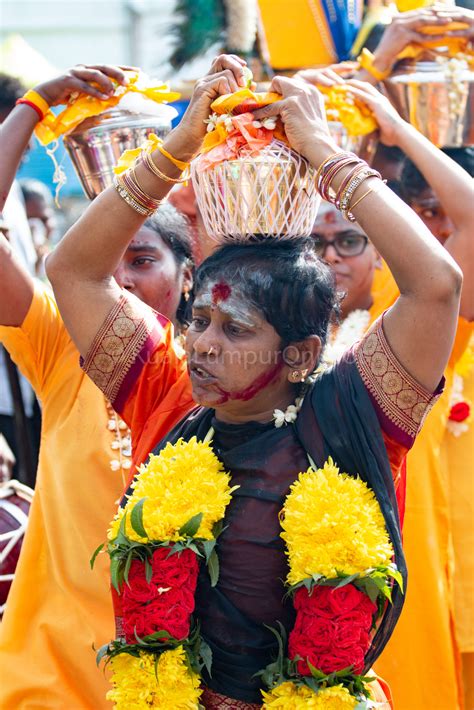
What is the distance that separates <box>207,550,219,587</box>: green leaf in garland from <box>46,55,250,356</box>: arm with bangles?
74 cm

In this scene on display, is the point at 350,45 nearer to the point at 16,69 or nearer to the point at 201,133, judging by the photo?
the point at 201,133

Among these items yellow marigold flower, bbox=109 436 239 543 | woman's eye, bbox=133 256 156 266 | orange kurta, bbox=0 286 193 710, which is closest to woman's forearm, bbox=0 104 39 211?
orange kurta, bbox=0 286 193 710

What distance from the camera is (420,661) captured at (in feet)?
12.7

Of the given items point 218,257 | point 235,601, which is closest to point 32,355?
point 218,257

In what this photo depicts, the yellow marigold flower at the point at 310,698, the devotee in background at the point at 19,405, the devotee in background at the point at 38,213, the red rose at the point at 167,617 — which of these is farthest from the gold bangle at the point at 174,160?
the devotee in background at the point at 38,213

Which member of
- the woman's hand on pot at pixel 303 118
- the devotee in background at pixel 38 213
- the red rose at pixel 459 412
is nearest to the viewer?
the woman's hand on pot at pixel 303 118

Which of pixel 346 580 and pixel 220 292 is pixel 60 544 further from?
pixel 346 580

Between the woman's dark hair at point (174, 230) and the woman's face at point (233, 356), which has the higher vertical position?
the woman's face at point (233, 356)

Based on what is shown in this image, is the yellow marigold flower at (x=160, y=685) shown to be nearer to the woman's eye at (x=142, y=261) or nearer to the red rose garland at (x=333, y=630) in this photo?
the red rose garland at (x=333, y=630)

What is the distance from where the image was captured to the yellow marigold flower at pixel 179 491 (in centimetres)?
260

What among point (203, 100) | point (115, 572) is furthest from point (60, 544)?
point (203, 100)

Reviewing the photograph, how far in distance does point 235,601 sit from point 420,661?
1549mm

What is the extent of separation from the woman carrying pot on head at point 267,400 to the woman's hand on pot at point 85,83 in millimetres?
806

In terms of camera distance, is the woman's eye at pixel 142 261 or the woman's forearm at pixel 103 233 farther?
the woman's eye at pixel 142 261
